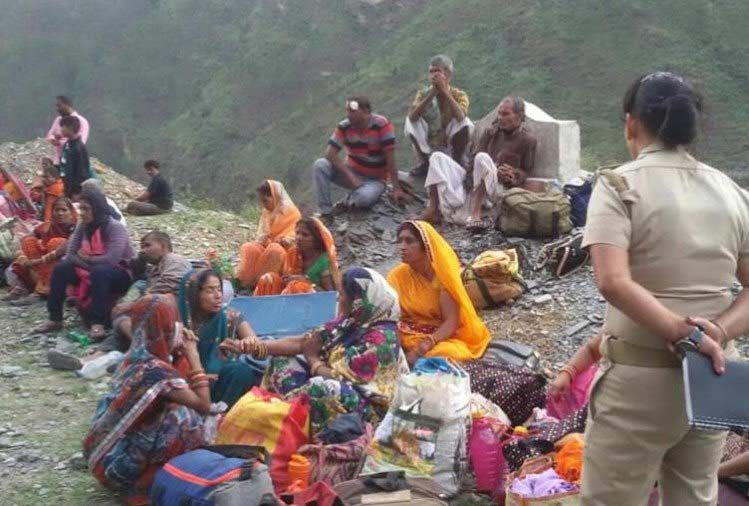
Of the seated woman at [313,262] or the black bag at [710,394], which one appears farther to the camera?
the seated woman at [313,262]

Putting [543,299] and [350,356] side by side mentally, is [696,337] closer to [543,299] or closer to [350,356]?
[350,356]

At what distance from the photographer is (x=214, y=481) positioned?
11.7ft

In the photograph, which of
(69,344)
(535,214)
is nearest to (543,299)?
(535,214)

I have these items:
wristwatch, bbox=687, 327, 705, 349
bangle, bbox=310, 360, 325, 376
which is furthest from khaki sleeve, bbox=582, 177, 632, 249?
bangle, bbox=310, 360, 325, 376

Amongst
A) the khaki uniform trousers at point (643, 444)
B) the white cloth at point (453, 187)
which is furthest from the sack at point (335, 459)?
the white cloth at point (453, 187)

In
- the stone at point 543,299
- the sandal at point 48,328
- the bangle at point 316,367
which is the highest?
the bangle at point 316,367

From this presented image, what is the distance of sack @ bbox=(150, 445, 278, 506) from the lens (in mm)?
3512

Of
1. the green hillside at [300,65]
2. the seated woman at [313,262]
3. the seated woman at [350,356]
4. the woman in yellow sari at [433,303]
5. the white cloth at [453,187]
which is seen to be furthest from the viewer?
the green hillside at [300,65]

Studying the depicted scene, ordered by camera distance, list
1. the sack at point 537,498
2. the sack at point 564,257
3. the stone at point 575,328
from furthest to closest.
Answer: the sack at point 564,257, the stone at point 575,328, the sack at point 537,498

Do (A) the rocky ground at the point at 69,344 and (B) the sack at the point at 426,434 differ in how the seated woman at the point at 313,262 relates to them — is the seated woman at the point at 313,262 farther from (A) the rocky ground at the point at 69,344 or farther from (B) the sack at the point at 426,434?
(B) the sack at the point at 426,434

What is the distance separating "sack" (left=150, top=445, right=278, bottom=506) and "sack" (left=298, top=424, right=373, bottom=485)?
1.00ft

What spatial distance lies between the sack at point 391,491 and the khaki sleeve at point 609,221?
1.65 metres

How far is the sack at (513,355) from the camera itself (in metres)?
5.26

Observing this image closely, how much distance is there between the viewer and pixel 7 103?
44188 mm
